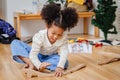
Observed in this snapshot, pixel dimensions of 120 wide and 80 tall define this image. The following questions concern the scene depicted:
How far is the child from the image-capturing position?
60.9 inches

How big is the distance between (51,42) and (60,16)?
8.3 inches

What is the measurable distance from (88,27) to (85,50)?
1448mm

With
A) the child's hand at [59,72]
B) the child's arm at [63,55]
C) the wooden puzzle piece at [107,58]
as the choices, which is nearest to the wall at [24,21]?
the wooden puzzle piece at [107,58]

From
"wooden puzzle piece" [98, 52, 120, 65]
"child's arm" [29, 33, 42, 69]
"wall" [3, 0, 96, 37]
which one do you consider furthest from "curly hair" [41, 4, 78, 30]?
"wall" [3, 0, 96, 37]

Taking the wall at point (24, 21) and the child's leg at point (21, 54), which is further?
the wall at point (24, 21)

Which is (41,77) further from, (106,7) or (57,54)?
(106,7)

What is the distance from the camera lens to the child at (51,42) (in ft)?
5.07

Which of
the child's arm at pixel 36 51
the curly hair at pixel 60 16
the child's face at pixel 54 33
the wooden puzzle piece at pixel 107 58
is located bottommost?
the wooden puzzle piece at pixel 107 58

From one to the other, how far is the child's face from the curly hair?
0.02 meters

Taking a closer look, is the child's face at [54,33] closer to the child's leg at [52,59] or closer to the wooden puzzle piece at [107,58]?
the child's leg at [52,59]

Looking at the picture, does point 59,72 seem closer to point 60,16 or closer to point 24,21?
point 60,16

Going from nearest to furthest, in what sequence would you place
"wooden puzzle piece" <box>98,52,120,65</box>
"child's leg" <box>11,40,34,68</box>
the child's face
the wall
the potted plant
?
1. the child's face
2. "child's leg" <box>11,40,34,68</box>
3. "wooden puzzle piece" <box>98,52,120,65</box>
4. the potted plant
5. the wall

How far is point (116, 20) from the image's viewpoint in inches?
127

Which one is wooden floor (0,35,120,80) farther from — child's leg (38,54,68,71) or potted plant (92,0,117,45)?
potted plant (92,0,117,45)
